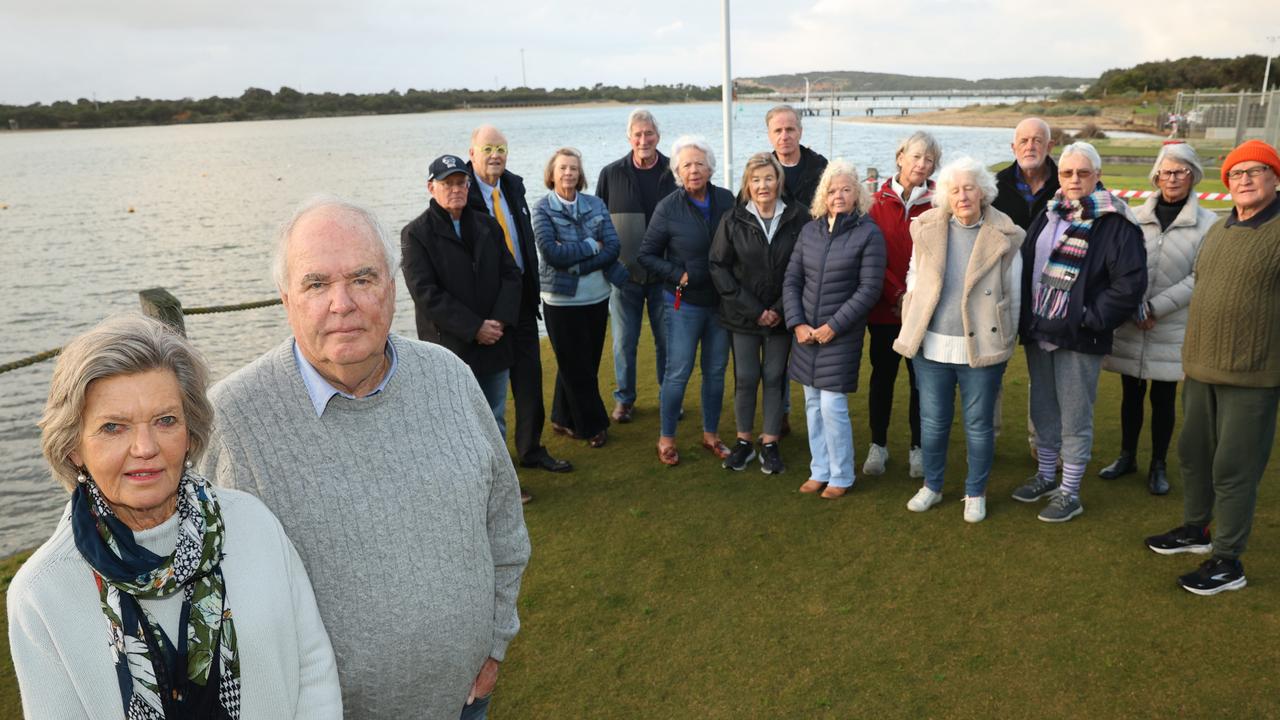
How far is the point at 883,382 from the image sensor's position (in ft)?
16.5

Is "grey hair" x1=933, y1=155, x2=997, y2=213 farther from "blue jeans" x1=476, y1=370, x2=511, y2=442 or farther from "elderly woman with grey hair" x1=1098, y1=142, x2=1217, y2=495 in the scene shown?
"blue jeans" x1=476, y1=370, x2=511, y2=442

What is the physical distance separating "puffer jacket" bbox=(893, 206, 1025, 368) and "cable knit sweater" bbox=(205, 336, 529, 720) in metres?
2.99

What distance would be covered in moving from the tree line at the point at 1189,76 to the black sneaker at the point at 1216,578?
56.1 meters

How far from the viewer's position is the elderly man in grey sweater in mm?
1722

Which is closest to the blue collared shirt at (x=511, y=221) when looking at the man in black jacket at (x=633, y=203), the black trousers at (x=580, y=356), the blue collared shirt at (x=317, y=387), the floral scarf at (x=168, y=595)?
the black trousers at (x=580, y=356)

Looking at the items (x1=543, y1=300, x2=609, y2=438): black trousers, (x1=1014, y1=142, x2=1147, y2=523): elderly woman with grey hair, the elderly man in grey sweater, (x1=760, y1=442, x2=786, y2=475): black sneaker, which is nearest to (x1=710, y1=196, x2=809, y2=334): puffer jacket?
(x1=760, y1=442, x2=786, y2=475): black sneaker

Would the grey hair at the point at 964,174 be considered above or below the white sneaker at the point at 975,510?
above

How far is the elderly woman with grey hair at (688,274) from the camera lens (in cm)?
516

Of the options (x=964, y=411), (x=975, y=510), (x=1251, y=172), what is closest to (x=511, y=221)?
(x=964, y=411)

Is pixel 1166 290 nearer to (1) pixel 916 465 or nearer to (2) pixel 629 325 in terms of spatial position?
(1) pixel 916 465

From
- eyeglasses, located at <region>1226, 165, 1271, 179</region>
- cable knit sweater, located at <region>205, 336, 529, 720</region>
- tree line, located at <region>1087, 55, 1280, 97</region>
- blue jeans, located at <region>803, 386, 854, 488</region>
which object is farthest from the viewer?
tree line, located at <region>1087, 55, 1280, 97</region>

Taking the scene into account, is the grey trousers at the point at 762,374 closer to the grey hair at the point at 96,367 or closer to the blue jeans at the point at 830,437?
the blue jeans at the point at 830,437

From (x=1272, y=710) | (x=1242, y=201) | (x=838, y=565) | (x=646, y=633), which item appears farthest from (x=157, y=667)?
(x=1242, y=201)

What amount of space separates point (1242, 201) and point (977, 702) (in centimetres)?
236
